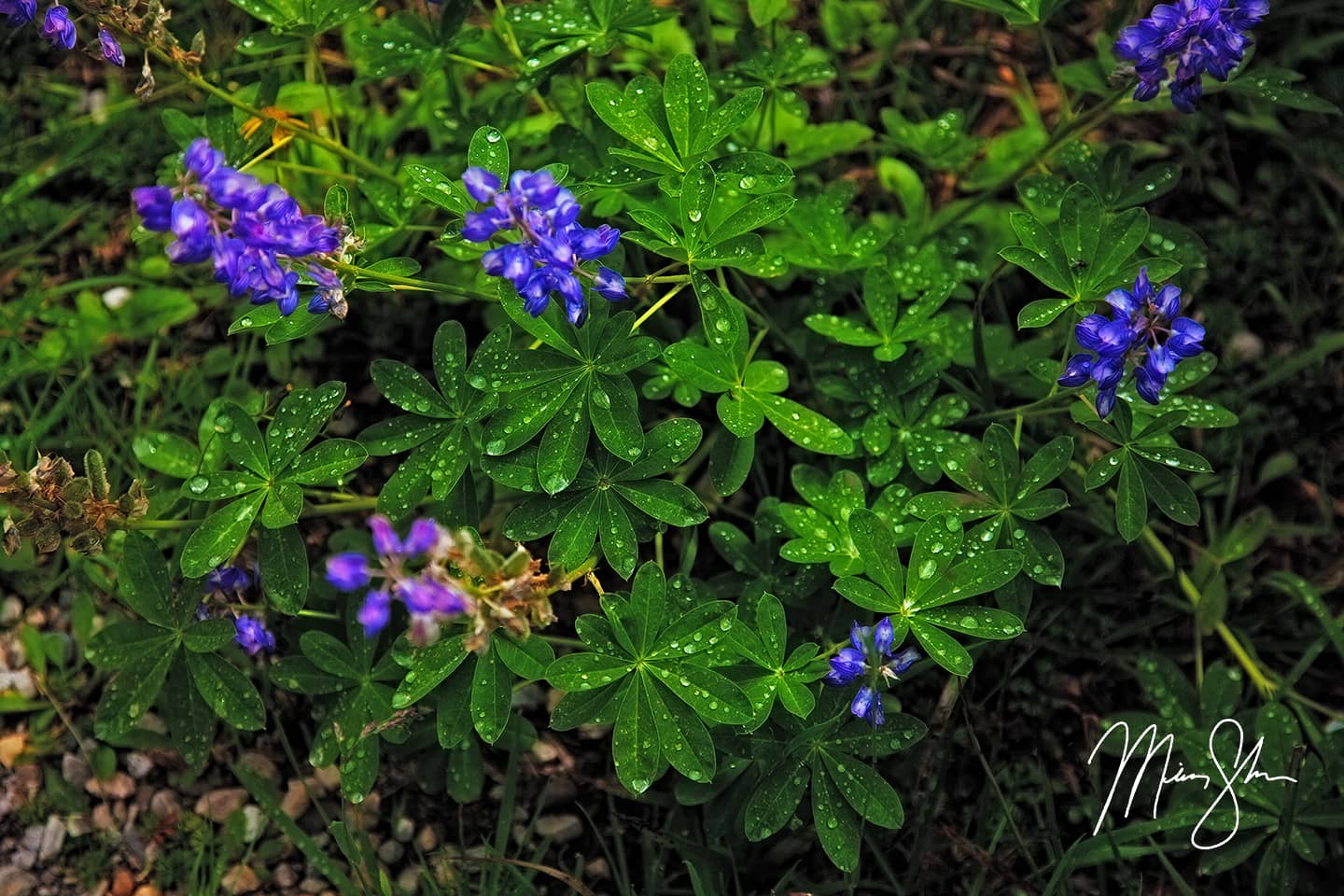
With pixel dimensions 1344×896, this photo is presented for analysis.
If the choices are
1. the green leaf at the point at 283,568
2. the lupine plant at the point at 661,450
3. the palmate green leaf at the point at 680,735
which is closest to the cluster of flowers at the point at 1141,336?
the lupine plant at the point at 661,450

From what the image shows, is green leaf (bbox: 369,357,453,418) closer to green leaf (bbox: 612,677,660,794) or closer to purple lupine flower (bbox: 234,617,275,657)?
purple lupine flower (bbox: 234,617,275,657)

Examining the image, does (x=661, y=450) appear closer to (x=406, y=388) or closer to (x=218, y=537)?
(x=406, y=388)

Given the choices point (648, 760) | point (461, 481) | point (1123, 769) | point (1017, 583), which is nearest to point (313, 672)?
point (461, 481)

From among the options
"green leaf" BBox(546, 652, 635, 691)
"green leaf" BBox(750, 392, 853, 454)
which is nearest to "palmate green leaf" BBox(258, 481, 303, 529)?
"green leaf" BBox(546, 652, 635, 691)

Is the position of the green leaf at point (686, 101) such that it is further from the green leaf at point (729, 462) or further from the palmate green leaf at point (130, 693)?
the palmate green leaf at point (130, 693)

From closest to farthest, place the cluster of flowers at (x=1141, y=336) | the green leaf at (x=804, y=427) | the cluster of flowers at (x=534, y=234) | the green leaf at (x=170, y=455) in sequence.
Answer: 1. the cluster of flowers at (x=534, y=234)
2. the cluster of flowers at (x=1141, y=336)
3. the green leaf at (x=804, y=427)
4. the green leaf at (x=170, y=455)

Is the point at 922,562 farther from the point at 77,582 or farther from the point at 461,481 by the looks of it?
the point at 77,582

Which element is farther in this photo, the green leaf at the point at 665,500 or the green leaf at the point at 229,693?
the green leaf at the point at 229,693
